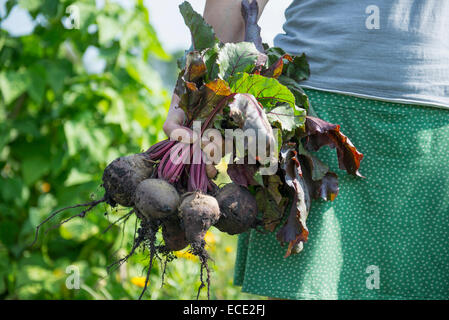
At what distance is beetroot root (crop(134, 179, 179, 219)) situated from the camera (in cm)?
107

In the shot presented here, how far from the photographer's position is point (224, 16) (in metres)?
1.30

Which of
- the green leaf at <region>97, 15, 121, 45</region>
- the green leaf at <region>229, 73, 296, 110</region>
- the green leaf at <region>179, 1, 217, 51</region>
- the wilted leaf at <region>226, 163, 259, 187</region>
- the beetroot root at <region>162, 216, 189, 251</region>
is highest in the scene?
the green leaf at <region>97, 15, 121, 45</region>

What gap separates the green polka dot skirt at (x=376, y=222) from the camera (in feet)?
4.10

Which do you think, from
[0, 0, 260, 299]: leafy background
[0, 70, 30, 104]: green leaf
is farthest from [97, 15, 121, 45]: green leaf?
[0, 70, 30, 104]: green leaf

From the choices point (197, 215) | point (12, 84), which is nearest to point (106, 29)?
point (12, 84)

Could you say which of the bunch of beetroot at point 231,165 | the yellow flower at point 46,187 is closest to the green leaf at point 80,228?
the yellow flower at point 46,187

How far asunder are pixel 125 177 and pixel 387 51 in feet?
2.40

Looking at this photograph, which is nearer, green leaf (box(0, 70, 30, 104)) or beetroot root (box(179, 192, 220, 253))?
beetroot root (box(179, 192, 220, 253))

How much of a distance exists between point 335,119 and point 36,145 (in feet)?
5.43

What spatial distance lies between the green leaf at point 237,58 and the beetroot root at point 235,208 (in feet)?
0.91

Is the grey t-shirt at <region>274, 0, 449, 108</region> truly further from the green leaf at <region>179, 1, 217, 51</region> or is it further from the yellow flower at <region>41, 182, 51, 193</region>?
the yellow flower at <region>41, 182, 51, 193</region>

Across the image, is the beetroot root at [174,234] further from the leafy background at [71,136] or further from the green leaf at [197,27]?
the leafy background at [71,136]

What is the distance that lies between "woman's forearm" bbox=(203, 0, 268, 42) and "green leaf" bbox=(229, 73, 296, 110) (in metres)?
0.24

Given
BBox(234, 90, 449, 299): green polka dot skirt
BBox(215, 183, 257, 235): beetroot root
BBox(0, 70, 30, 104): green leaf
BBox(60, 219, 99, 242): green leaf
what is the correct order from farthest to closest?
BBox(60, 219, 99, 242): green leaf
BBox(0, 70, 30, 104): green leaf
BBox(234, 90, 449, 299): green polka dot skirt
BBox(215, 183, 257, 235): beetroot root
